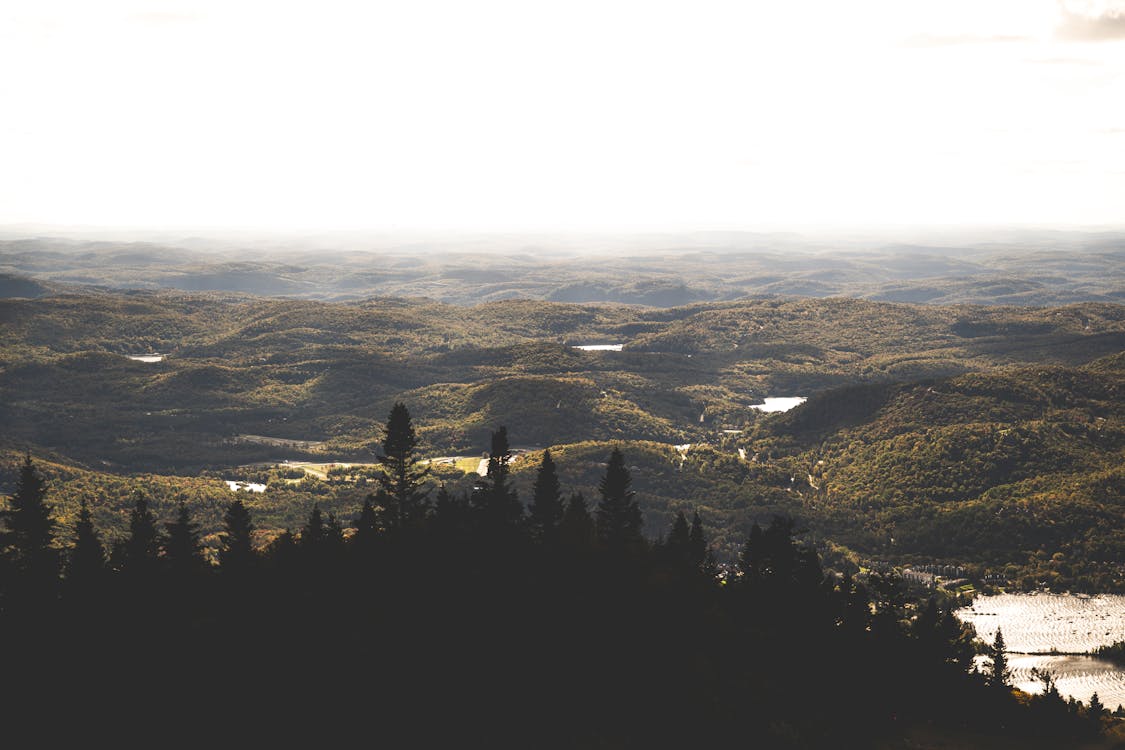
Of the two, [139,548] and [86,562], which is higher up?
[86,562]

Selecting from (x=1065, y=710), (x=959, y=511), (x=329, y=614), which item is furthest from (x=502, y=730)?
(x=959, y=511)

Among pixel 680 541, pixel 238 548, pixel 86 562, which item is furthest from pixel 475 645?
pixel 680 541

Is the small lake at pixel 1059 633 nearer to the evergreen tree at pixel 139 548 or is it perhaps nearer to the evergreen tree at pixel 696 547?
the evergreen tree at pixel 696 547

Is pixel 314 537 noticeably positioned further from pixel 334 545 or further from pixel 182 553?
pixel 182 553

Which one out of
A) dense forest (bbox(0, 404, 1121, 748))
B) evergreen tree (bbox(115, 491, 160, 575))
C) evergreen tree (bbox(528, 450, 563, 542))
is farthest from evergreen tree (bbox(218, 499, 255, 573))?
evergreen tree (bbox(528, 450, 563, 542))

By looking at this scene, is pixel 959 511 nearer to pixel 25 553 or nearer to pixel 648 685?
pixel 648 685

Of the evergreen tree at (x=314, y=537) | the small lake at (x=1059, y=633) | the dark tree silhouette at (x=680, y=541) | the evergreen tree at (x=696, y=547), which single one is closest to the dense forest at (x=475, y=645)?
the evergreen tree at (x=314, y=537)

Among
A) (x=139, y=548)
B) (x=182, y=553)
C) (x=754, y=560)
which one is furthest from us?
(x=754, y=560)
